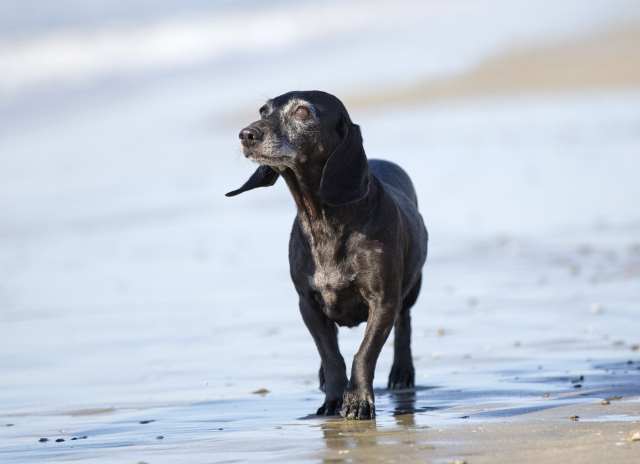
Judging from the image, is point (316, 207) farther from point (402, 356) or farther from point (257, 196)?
point (257, 196)

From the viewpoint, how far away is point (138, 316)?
A: 35.7 feet

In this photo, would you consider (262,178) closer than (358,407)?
No

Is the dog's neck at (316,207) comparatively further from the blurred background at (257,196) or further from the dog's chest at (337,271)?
the blurred background at (257,196)

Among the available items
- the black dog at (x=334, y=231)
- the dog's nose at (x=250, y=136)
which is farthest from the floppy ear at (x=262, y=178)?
the dog's nose at (x=250, y=136)

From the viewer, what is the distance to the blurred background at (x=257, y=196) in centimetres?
924

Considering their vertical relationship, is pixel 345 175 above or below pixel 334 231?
above

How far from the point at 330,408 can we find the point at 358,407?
0.28 meters

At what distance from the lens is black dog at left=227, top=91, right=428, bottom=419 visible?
6.87 meters

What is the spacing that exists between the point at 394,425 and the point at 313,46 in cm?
4078

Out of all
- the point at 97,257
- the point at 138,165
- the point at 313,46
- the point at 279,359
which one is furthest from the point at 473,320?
the point at 313,46

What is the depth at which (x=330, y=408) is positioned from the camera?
6.93 m

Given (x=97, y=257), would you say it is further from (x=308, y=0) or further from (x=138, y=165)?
(x=308, y=0)

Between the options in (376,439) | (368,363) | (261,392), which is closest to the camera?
(376,439)

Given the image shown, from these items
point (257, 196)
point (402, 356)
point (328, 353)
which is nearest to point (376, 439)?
point (328, 353)
